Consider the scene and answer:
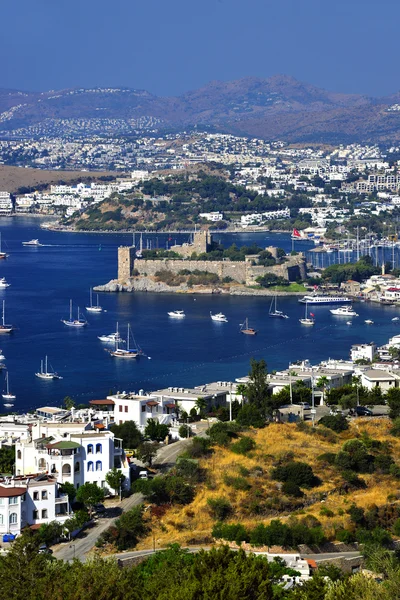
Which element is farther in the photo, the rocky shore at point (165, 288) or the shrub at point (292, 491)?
the rocky shore at point (165, 288)

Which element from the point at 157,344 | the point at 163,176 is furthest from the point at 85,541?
the point at 163,176

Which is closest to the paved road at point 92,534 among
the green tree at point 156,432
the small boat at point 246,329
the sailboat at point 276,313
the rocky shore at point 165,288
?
the green tree at point 156,432

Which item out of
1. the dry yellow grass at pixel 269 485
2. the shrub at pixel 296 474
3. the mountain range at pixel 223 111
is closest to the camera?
the dry yellow grass at pixel 269 485

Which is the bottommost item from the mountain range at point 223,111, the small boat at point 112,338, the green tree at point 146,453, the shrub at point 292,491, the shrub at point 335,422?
the small boat at point 112,338

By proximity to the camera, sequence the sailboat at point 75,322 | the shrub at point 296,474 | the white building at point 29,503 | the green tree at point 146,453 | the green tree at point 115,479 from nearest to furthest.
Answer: the white building at point 29,503
the green tree at point 115,479
the shrub at point 296,474
the green tree at point 146,453
the sailboat at point 75,322

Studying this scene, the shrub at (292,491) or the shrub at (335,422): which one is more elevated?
the shrub at (335,422)

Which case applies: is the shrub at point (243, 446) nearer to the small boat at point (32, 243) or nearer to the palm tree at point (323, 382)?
the palm tree at point (323, 382)

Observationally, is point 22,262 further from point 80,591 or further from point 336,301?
point 80,591
